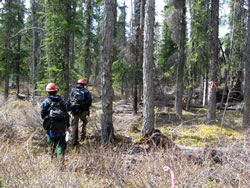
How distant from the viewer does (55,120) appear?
175 inches

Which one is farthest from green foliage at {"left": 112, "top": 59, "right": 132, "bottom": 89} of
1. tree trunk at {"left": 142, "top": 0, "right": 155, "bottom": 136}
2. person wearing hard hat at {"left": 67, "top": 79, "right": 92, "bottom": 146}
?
person wearing hard hat at {"left": 67, "top": 79, "right": 92, "bottom": 146}

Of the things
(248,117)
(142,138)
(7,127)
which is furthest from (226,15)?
(7,127)

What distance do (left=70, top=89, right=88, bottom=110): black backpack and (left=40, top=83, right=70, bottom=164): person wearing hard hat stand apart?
4.44 feet

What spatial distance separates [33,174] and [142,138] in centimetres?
459

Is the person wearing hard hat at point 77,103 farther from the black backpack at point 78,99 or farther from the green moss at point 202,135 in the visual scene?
the green moss at point 202,135

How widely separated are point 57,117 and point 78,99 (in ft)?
5.64

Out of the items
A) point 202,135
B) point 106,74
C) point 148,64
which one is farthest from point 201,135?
point 106,74

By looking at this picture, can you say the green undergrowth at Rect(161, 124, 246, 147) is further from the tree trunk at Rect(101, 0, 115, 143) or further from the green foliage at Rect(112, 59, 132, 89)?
the green foliage at Rect(112, 59, 132, 89)

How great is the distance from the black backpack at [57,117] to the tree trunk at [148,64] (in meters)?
3.41

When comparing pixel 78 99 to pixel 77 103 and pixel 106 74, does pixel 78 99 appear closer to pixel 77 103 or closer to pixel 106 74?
pixel 77 103

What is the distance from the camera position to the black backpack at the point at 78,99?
6.11 metres

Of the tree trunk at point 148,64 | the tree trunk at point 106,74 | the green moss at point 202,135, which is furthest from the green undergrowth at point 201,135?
the tree trunk at point 106,74

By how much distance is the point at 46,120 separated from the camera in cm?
451

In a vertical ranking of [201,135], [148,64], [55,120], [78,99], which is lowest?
[201,135]
